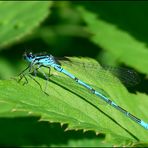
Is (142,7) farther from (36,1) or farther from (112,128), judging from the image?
(112,128)

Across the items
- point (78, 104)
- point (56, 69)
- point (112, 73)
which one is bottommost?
point (78, 104)

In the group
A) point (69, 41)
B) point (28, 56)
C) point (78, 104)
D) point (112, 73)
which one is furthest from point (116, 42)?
point (78, 104)

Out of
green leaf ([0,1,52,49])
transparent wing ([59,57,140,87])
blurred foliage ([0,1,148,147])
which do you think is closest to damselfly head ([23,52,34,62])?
transparent wing ([59,57,140,87])

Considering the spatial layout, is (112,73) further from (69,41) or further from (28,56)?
(69,41)

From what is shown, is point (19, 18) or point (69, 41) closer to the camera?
point (19, 18)

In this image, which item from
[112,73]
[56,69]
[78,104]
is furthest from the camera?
[112,73]

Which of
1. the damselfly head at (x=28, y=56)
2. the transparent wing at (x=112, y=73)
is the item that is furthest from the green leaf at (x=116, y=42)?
the damselfly head at (x=28, y=56)
